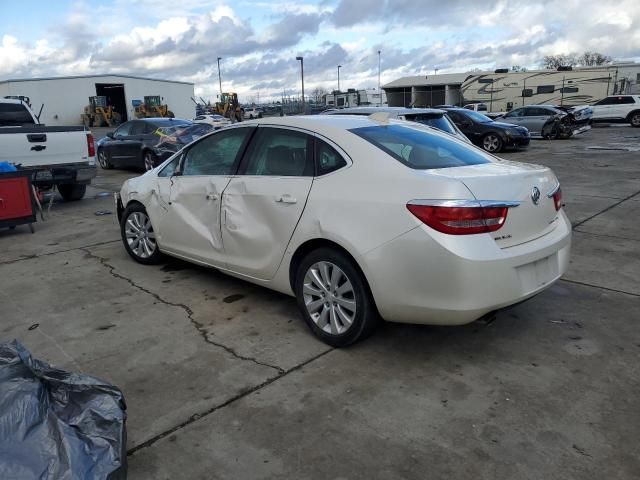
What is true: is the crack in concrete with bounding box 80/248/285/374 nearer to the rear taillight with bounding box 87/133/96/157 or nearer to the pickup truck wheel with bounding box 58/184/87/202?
the rear taillight with bounding box 87/133/96/157

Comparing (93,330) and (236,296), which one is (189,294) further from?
(93,330)

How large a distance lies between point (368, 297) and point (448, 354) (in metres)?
0.72

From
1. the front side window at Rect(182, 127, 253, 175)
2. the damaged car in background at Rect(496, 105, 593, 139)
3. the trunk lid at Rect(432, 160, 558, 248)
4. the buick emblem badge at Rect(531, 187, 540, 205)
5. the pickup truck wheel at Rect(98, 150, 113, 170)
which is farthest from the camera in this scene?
the damaged car in background at Rect(496, 105, 593, 139)

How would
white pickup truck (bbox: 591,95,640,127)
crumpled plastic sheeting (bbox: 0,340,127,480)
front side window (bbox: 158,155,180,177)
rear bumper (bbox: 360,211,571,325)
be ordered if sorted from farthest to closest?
white pickup truck (bbox: 591,95,640,127)
front side window (bbox: 158,155,180,177)
rear bumper (bbox: 360,211,571,325)
crumpled plastic sheeting (bbox: 0,340,127,480)

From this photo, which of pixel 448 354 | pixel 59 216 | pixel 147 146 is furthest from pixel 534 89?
pixel 448 354

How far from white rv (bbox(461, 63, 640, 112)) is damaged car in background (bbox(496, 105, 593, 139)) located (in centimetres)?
1644

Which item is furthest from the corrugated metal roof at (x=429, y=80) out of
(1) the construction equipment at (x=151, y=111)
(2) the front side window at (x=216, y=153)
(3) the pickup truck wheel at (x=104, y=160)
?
(2) the front side window at (x=216, y=153)

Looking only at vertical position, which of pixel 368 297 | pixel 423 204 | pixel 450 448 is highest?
pixel 423 204

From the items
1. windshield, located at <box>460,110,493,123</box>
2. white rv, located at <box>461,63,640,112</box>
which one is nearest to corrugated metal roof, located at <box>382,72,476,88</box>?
white rv, located at <box>461,63,640,112</box>

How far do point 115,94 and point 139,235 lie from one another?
60.7m

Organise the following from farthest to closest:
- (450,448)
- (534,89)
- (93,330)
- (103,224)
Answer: (534,89), (103,224), (93,330), (450,448)

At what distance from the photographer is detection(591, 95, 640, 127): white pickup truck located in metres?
28.1

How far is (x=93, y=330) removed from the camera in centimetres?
406

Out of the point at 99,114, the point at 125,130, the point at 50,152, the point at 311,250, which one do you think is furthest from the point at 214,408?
the point at 99,114
